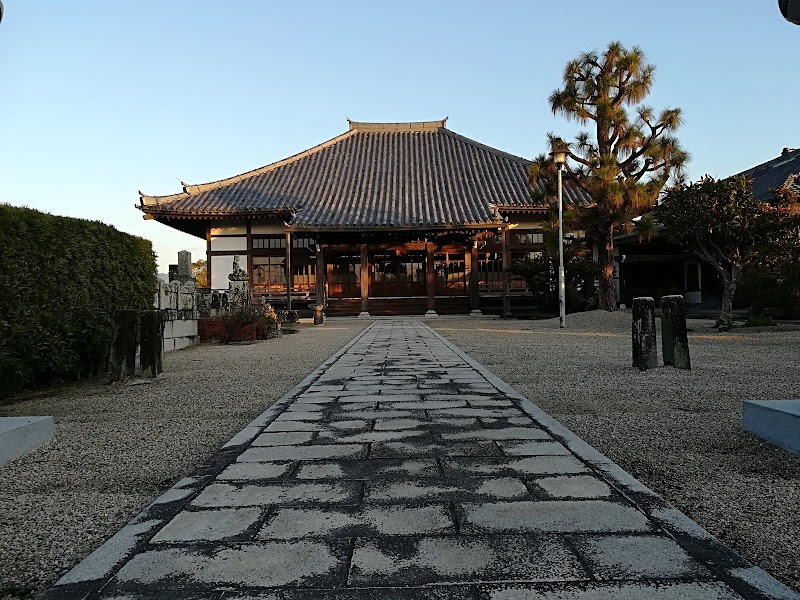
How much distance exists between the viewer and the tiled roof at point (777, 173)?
18.6m

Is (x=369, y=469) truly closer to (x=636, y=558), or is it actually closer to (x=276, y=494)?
(x=276, y=494)

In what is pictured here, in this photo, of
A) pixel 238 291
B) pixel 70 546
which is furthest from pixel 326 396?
pixel 238 291

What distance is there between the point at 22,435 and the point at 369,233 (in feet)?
59.3

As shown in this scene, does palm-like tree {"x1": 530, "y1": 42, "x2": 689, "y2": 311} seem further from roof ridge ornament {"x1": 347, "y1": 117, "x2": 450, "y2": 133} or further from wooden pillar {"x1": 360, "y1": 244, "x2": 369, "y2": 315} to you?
roof ridge ornament {"x1": 347, "y1": 117, "x2": 450, "y2": 133}

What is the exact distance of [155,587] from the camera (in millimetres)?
1703

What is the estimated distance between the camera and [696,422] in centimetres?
395

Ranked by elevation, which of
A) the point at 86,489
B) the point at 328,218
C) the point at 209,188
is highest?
the point at 209,188

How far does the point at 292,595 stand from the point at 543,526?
93 cm

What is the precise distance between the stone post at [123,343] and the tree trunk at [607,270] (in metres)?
12.8

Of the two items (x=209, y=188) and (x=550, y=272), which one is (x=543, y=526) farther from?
(x=209, y=188)

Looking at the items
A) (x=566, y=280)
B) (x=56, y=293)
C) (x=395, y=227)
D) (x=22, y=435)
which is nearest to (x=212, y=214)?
(x=395, y=227)

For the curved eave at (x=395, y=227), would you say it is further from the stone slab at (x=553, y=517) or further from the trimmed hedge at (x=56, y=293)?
the stone slab at (x=553, y=517)

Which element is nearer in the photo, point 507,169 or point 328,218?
point 328,218

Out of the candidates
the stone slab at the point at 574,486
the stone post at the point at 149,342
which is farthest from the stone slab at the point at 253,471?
the stone post at the point at 149,342
